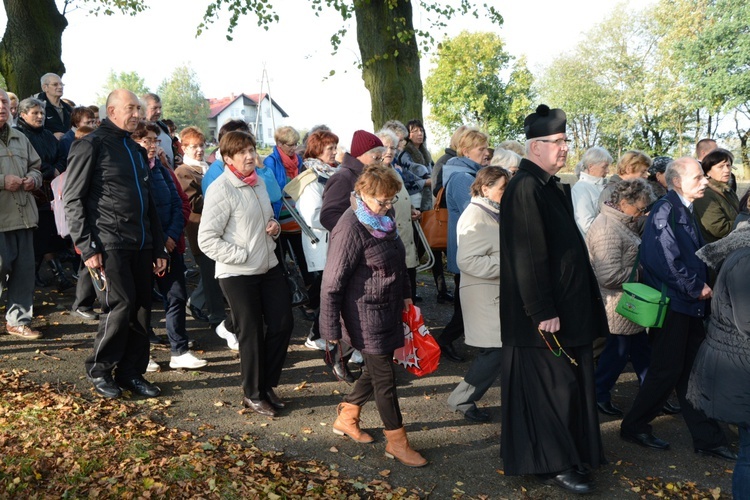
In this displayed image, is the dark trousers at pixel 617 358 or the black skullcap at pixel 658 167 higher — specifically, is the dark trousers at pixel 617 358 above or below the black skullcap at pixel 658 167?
below

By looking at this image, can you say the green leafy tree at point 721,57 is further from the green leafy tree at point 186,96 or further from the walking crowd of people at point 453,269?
the green leafy tree at point 186,96

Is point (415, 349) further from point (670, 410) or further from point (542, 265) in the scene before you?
point (670, 410)

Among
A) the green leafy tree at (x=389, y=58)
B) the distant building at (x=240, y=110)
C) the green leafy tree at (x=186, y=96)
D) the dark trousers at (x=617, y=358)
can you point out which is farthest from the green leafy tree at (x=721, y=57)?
the distant building at (x=240, y=110)

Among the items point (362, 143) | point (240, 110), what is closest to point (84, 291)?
point (362, 143)

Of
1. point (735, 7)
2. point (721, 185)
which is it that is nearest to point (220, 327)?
point (721, 185)

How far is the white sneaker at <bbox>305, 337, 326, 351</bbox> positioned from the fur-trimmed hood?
13.0 feet

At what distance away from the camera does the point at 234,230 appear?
17.1ft

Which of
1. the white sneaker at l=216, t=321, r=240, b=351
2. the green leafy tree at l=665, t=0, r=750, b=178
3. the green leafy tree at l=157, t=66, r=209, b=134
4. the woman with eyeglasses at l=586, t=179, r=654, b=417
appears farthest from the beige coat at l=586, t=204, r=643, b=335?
the green leafy tree at l=157, t=66, r=209, b=134

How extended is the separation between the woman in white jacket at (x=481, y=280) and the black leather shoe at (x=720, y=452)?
1.63 metres

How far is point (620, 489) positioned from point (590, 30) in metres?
51.1

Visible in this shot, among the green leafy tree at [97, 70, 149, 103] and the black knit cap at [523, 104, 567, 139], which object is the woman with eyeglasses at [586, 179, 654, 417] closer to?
the black knit cap at [523, 104, 567, 139]

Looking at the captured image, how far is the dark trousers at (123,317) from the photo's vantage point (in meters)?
5.32

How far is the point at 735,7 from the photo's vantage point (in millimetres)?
39375

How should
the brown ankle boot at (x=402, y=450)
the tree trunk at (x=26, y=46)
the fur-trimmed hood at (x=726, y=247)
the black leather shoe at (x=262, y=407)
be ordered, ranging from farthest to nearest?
the tree trunk at (x=26, y=46), the black leather shoe at (x=262, y=407), the brown ankle boot at (x=402, y=450), the fur-trimmed hood at (x=726, y=247)
